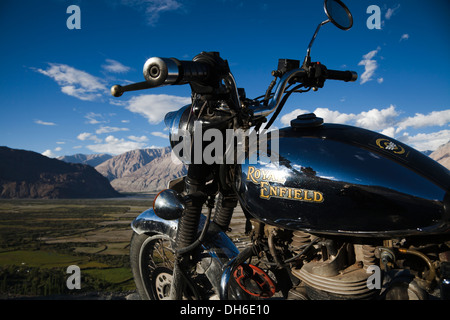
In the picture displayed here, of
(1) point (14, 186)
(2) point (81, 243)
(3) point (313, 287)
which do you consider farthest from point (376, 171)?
(1) point (14, 186)

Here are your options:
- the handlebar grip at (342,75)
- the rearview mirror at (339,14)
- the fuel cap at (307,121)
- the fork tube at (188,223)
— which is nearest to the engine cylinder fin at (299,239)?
the fuel cap at (307,121)

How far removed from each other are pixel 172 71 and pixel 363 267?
1.69 meters

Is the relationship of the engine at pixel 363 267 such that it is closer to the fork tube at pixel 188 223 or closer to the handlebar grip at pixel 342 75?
the fork tube at pixel 188 223

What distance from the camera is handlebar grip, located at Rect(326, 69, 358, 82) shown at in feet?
8.50

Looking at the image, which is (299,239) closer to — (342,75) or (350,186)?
(350,186)

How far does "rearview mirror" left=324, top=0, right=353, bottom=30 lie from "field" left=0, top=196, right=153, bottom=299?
5946 millimetres

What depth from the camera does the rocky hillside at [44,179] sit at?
442ft

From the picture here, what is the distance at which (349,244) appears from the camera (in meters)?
1.81

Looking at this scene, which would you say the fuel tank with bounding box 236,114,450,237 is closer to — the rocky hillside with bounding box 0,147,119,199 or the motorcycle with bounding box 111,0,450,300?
the motorcycle with bounding box 111,0,450,300

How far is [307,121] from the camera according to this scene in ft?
6.57

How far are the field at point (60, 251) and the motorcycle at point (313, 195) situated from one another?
4.64 metres

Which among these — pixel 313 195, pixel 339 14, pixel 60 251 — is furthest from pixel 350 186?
pixel 60 251
